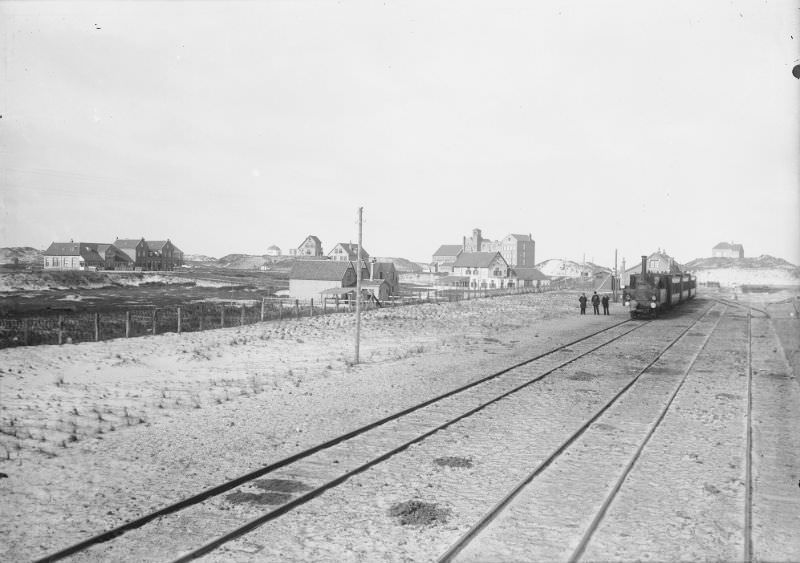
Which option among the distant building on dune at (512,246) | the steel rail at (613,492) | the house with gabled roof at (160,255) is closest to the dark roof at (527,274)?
the distant building on dune at (512,246)

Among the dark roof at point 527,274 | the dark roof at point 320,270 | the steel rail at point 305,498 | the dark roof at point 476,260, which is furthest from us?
the dark roof at point 527,274

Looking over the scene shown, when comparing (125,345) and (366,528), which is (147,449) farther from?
(125,345)

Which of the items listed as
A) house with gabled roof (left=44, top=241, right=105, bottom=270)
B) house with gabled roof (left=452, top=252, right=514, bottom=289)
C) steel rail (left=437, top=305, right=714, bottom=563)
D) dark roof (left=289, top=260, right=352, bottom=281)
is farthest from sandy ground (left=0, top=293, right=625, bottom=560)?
house with gabled roof (left=44, top=241, right=105, bottom=270)

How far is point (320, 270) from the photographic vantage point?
6053 centimetres

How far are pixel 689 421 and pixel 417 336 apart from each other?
57.8 ft

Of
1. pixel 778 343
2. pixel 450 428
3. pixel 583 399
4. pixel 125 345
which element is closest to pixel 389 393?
pixel 450 428

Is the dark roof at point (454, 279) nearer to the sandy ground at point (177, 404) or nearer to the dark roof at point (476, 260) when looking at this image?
the dark roof at point (476, 260)

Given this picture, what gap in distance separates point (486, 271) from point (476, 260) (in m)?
3.89

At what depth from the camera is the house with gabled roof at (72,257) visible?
108m

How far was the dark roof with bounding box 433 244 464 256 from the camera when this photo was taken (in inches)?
6373

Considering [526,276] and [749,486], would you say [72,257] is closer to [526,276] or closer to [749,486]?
[526,276]

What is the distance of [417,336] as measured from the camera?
29297 mm

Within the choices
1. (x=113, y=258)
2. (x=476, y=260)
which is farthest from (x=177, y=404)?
(x=113, y=258)

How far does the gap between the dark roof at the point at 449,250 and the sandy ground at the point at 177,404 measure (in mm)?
132528
